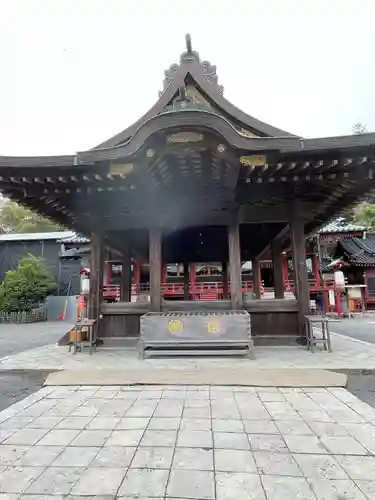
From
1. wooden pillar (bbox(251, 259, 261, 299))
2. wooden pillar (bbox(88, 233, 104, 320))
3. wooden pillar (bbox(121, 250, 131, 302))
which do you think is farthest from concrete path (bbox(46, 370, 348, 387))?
wooden pillar (bbox(251, 259, 261, 299))

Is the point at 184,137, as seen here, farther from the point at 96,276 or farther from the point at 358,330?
the point at 358,330

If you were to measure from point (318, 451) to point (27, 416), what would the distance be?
268 centimetres

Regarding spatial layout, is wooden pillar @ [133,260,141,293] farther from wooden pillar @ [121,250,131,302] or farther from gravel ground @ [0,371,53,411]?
gravel ground @ [0,371,53,411]

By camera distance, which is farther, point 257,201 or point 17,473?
point 257,201

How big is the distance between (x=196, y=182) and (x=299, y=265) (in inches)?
106

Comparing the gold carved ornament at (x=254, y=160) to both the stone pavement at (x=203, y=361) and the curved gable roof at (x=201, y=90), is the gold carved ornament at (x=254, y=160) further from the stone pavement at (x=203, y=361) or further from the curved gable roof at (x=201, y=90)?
the stone pavement at (x=203, y=361)

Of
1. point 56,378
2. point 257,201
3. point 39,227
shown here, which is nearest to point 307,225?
point 257,201

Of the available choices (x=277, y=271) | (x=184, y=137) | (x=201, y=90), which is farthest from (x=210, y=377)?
(x=277, y=271)

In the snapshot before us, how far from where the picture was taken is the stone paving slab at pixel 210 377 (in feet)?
12.9

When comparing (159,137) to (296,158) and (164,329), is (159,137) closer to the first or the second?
(296,158)

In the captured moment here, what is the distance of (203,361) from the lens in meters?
5.07

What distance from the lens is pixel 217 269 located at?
67.4 feet

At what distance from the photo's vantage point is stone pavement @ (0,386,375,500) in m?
1.81

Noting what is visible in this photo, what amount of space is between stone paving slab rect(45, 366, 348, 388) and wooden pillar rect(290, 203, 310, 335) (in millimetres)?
2044
